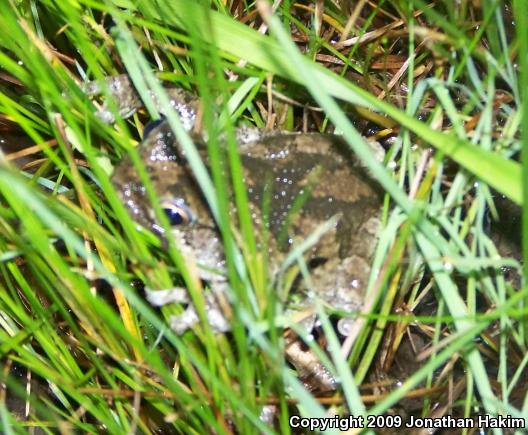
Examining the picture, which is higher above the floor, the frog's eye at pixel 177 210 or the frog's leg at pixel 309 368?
the frog's eye at pixel 177 210

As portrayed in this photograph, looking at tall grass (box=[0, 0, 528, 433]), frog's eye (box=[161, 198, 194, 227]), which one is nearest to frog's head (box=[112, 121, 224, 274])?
frog's eye (box=[161, 198, 194, 227])

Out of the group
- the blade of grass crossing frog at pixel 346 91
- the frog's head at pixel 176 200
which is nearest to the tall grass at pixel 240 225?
the blade of grass crossing frog at pixel 346 91

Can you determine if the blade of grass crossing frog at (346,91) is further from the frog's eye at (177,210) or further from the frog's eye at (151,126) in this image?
the frog's eye at (177,210)

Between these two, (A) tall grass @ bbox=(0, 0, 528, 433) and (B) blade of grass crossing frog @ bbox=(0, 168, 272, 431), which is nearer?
(B) blade of grass crossing frog @ bbox=(0, 168, 272, 431)

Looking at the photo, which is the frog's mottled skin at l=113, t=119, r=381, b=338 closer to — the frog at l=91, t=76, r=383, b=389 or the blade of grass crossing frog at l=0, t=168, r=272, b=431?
the frog at l=91, t=76, r=383, b=389

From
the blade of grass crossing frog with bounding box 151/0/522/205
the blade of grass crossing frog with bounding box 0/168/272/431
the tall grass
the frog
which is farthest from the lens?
the frog

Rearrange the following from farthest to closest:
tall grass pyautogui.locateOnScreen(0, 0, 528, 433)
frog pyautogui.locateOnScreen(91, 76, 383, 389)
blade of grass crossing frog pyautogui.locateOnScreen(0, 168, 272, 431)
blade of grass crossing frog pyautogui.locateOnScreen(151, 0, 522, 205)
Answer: frog pyautogui.locateOnScreen(91, 76, 383, 389) → tall grass pyautogui.locateOnScreen(0, 0, 528, 433) → blade of grass crossing frog pyautogui.locateOnScreen(151, 0, 522, 205) → blade of grass crossing frog pyautogui.locateOnScreen(0, 168, 272, 431)

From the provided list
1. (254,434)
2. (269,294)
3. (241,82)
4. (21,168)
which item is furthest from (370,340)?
(21,168)

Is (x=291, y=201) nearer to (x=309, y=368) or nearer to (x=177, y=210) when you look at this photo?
(x=177, y=210)

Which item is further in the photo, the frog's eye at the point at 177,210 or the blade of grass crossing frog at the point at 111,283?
the frog's eye at the point at 177,210
